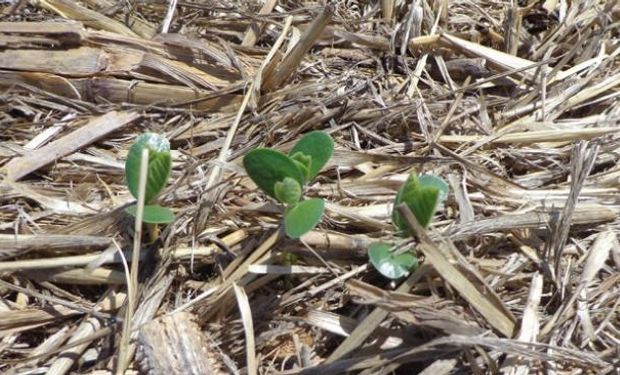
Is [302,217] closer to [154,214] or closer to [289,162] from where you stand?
[289,162]

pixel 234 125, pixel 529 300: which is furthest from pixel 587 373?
pixel 234 125

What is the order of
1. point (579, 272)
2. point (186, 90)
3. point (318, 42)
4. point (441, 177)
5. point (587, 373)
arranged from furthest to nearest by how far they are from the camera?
point (318, 42) < point (186, 90) < point (441, 177) < point (579, 272) < point (587, 373)

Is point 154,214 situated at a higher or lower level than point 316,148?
lower

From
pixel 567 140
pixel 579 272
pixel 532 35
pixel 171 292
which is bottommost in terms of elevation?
pixel 171 292

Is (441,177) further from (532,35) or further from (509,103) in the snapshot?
(532,35)

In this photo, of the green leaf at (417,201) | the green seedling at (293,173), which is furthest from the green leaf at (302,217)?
the green leaf at (417,201)

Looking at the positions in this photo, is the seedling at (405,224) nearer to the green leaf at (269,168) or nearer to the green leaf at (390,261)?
the green leaf at (390,261)

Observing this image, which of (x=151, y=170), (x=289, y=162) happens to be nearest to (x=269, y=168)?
(x=289, y=162)
